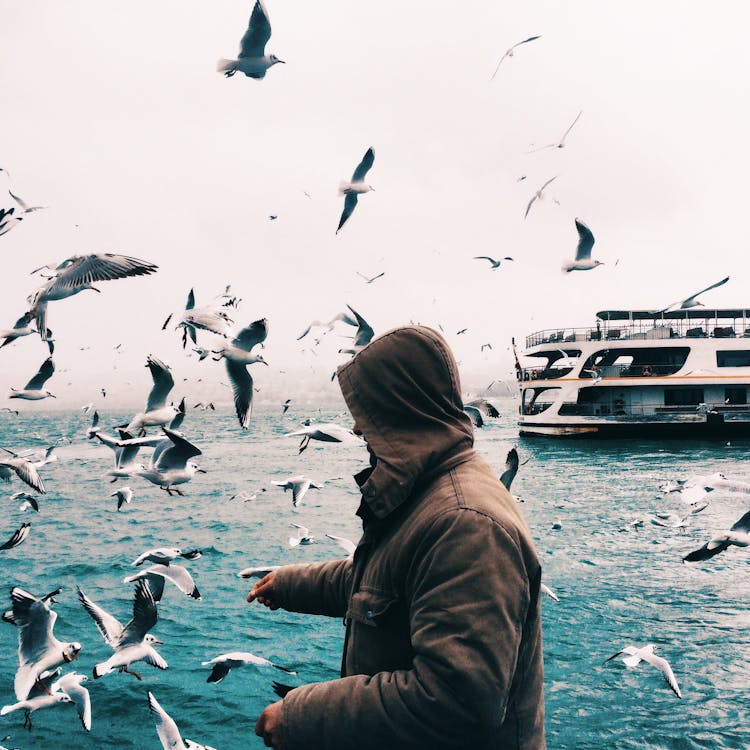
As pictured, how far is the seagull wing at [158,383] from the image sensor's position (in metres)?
6.49

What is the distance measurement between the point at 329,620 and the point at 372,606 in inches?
359

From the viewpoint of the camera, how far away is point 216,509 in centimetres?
2266

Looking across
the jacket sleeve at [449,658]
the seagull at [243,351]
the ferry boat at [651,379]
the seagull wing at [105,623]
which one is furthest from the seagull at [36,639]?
the ferry boat at [651,379]

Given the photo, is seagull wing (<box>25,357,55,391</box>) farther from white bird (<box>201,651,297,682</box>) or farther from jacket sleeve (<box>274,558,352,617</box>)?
jacket sleeve (<box>274,558,352,617</box>)

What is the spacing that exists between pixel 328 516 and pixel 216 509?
4.27m

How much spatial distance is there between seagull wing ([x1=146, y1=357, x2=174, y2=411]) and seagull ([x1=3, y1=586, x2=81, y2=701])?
2.29 metres

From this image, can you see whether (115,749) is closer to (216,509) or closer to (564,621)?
(564,621)

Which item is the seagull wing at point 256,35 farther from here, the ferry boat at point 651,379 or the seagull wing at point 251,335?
the ferry boat at point 651,379

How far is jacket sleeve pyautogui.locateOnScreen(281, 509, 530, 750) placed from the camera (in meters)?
1.67

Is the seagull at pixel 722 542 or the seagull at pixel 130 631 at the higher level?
the seagull at pixel 722 542

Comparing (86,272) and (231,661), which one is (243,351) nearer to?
(86,272)

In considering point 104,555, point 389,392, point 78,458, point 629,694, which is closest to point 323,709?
point 389,392

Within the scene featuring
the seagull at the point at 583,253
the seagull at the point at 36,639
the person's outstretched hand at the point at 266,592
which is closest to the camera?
the person's outstretched hand at the point at 266,592

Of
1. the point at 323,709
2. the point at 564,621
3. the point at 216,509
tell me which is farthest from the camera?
the point at 216,509
